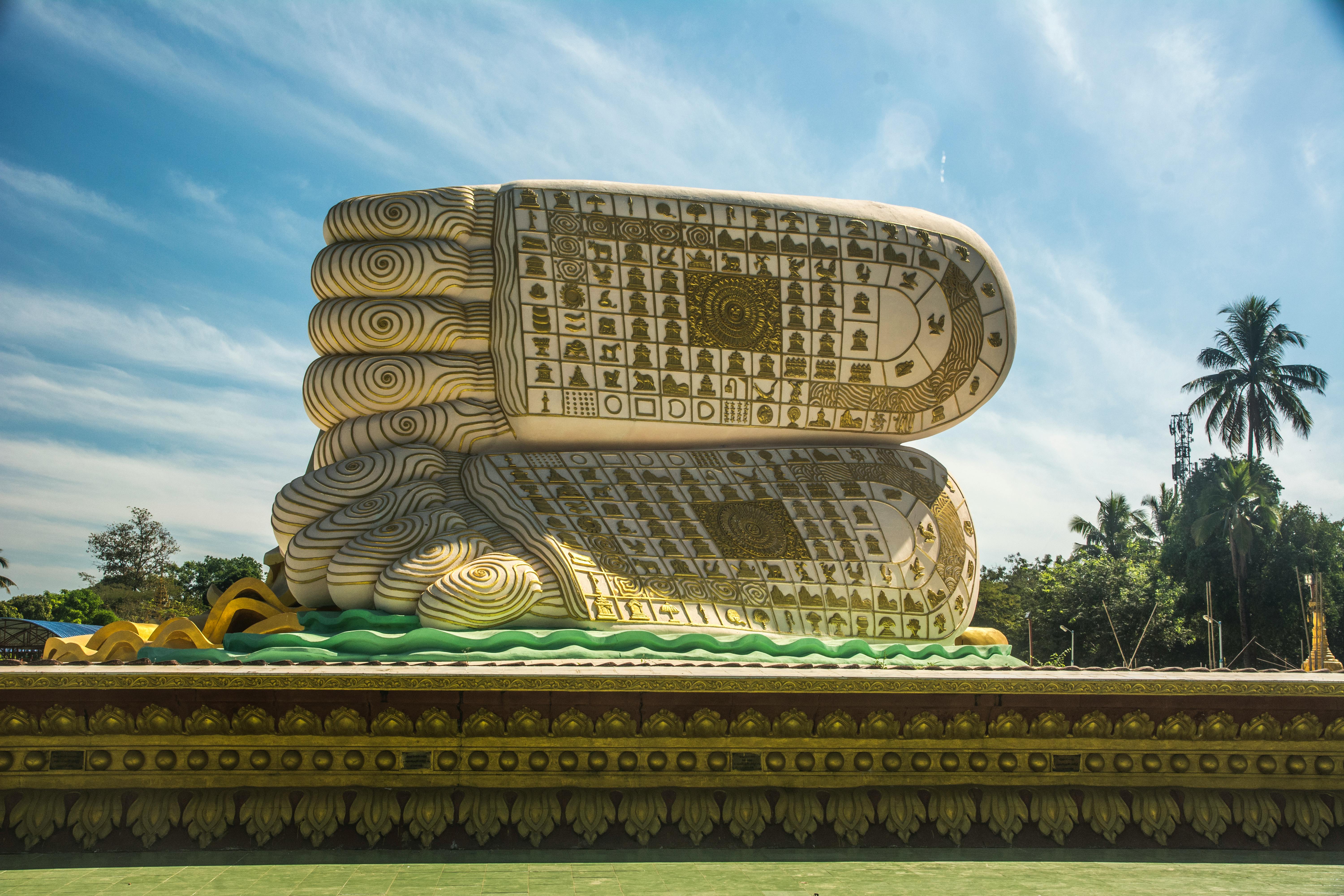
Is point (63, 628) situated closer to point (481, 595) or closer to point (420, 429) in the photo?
point (420, 429)

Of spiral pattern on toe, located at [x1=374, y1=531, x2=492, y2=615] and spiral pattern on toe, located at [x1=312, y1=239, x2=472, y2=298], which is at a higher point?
spiral pattern on toe, located at [x1=312, y1=239, x2=472, y2=298]

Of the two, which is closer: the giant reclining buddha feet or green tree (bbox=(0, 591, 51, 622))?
the giant reclining buddha feet

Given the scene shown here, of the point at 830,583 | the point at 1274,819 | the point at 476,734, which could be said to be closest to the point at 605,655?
the point at 476,734

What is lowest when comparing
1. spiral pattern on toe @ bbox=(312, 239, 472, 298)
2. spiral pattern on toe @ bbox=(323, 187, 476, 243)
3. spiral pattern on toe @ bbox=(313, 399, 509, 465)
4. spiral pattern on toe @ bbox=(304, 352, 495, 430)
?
spiral pattern on toe @ bbox=(313, 399, 509, 465)

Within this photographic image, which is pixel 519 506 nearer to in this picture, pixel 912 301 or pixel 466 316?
pixel 466 316

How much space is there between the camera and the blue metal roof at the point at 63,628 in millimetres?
20031

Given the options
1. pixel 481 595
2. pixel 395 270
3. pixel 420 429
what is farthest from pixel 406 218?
pixel 481 595

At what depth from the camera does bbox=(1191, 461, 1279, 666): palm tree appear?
2267cm

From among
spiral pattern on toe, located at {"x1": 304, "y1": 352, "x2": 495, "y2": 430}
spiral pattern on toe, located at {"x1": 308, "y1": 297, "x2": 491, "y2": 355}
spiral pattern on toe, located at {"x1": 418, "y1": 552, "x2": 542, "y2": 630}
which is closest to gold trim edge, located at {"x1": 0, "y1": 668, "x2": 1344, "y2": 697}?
spiral pattern on toe, located at {"x1": 418, "y1": 552, "x2": 542, "y2": 630}

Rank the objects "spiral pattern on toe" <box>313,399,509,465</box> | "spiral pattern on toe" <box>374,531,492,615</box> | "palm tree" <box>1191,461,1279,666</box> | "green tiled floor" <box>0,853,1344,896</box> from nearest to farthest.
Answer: "green tiled floor" <box>0,853,1344,896</box>
"spiral pattern on toe" <box>374,531,492,615</box>
"spiral pattern on toe" <box>313,399,509,465</box>
"palm tree" <box>1191,461,1279,666</box>

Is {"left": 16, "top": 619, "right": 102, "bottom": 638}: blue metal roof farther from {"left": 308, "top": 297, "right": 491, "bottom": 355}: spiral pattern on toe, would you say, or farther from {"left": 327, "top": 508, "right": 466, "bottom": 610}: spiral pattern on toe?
{"left": 327, "top": 508, "right": 466, "bottom": 610}: spiral pattern on toe

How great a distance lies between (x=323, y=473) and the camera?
7785 mm

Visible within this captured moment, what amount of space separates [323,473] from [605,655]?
126 inches

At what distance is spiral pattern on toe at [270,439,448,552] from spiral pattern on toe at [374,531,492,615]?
921mm
